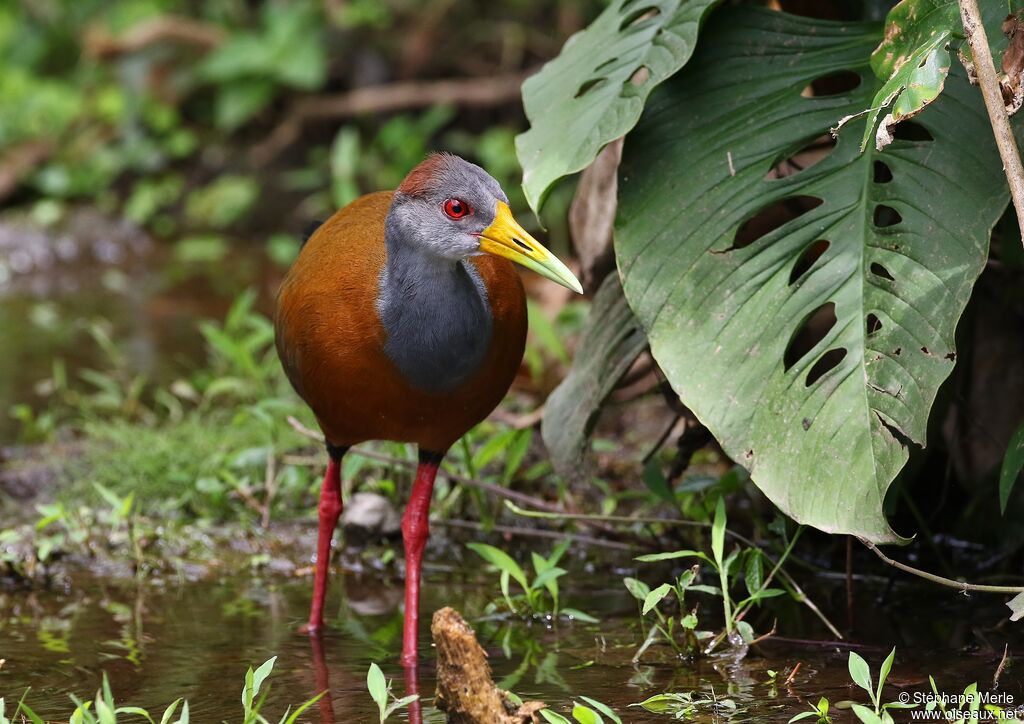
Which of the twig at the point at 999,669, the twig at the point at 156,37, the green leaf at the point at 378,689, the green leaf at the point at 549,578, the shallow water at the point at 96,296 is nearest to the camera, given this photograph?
the green leaf at the point at 378,689

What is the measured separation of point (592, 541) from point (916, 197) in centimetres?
152

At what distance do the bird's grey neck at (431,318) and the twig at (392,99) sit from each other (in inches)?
229

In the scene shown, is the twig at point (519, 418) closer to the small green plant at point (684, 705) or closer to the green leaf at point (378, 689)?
the small green plant at point (684, 705)

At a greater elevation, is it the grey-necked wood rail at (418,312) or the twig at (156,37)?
the twig at (156,37)

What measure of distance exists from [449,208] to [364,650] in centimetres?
126

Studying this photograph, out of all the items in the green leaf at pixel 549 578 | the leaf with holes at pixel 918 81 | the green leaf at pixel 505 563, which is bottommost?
the green leaf at pixel 549 578

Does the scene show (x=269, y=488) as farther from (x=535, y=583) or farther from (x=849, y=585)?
(x=849, y=585)

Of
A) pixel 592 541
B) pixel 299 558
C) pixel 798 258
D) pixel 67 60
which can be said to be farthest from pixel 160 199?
pixel 798 258

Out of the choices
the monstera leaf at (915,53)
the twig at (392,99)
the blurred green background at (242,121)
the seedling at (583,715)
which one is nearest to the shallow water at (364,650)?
the seedling at (583,715)

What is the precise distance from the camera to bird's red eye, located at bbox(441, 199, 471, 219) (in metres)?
3.43

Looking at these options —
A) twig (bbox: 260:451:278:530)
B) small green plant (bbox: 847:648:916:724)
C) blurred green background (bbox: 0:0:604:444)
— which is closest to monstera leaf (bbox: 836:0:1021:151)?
small green plant (bbox: 847:648:916:724)

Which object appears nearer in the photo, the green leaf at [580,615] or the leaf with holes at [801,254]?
the leaf with holes at [801,254]

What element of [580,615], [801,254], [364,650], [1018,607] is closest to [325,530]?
[364,650]

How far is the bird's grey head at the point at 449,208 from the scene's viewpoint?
3.43 metres
